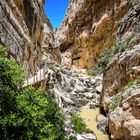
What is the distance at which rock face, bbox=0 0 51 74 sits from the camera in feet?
81.3

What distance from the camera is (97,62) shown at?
55531 mm

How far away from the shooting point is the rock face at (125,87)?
22.1m

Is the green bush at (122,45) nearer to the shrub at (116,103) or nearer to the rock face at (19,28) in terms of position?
the shrub at (116,103)

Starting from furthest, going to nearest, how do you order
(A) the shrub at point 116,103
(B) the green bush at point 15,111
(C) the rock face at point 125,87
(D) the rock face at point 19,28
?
(A) the shrub at point 116,103 < (D) the rock face at point 19,28 < (C) the rock face at point 125,87 < (B) the green bush at point 15,111

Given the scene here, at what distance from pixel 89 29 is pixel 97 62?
6825 mm

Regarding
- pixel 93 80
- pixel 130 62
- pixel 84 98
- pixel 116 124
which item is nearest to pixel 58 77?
pixel 84 98

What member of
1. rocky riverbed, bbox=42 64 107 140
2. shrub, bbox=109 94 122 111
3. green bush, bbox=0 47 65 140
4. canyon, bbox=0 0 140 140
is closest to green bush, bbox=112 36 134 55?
canyon, bbox=0 0 140 140

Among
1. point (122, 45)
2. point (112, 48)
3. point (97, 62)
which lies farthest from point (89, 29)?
point (122, 45)

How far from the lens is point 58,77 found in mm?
36938

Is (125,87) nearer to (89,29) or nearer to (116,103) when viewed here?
(116,103)

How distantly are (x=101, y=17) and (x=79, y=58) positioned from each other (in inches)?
327

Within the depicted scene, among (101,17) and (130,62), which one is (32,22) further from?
(101,17)

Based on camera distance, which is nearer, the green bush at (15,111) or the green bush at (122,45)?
A: the green bush at (15,111)

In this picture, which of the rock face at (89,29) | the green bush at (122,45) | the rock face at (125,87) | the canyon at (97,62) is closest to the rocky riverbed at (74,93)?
the canyon at (97,62)
